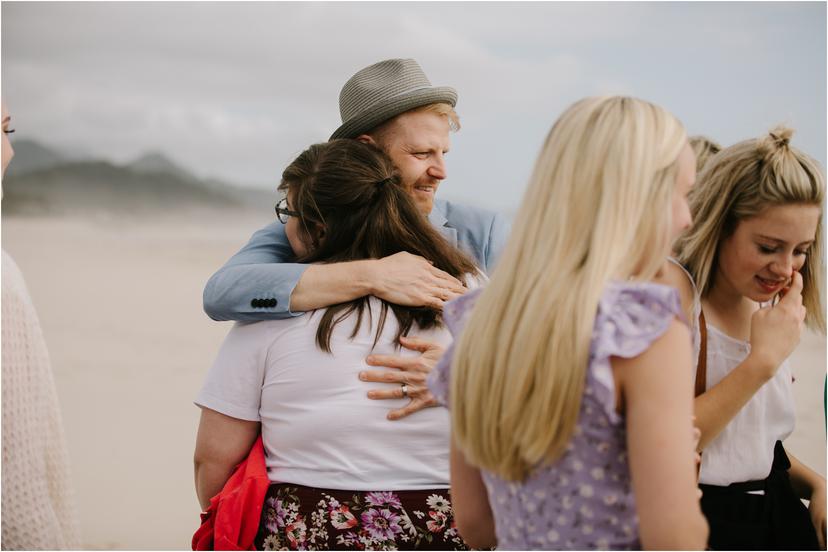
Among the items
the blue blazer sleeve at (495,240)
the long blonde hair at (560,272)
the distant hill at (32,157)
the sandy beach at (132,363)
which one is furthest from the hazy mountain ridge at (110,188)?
the long blonde hair at (560,272)

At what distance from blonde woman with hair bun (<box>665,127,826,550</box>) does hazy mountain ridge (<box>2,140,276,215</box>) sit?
2469 centimetres

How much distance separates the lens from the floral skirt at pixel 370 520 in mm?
2213

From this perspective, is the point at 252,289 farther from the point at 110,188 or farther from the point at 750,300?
the point at 110,188

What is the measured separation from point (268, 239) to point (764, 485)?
56.3 inches

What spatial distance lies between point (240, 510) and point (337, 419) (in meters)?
0.32

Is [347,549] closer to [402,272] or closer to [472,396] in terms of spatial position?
[402,272]

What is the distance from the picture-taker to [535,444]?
1507 mm

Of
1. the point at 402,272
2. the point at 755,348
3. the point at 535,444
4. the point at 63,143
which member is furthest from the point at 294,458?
the point at 63,143

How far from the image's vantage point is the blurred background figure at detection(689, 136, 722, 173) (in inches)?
98.4

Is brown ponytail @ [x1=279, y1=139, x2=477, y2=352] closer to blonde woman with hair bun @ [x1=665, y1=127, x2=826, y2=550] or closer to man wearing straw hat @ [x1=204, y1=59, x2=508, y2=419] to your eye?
man wearing straw hat @ [x1=204, y1=59, x2=508, y2=419]

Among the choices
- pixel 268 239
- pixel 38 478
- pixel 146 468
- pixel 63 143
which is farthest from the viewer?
pixel 63 143

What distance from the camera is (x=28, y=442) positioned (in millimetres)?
1983

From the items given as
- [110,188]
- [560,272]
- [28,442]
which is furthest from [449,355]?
[110,188]

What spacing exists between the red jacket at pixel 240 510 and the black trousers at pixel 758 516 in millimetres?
1011
